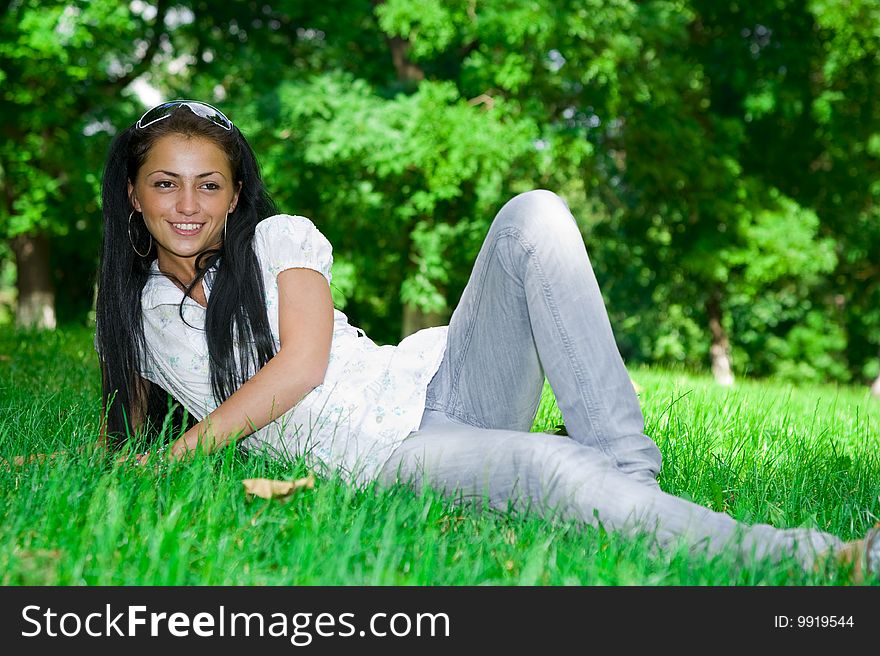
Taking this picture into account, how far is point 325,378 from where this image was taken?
108 inches

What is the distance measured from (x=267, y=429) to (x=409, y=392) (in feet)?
1.46

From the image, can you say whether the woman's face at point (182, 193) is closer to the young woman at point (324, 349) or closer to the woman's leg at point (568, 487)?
the young woman at point (324, 349)

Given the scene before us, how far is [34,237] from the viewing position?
15148 mm

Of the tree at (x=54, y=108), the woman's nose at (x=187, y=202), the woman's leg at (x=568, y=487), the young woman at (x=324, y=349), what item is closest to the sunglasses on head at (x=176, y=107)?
the young woman at (x=324, y=349)

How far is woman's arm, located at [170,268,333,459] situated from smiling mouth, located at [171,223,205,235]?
32 centimetres

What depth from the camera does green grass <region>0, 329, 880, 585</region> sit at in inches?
71.4

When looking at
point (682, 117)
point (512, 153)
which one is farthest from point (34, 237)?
point (682, 117)

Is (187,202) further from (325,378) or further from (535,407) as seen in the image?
(535,407)

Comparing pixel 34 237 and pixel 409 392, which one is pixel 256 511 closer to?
pixel 409 392

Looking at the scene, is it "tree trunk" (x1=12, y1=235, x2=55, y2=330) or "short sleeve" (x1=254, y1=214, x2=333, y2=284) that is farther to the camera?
"tree trunk" (x1=12, y1=235, x2=55, y2=330)

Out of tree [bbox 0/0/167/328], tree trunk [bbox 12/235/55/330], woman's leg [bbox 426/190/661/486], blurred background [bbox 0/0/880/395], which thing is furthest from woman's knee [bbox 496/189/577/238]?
tree trunk [bbox 12/235/55/330]

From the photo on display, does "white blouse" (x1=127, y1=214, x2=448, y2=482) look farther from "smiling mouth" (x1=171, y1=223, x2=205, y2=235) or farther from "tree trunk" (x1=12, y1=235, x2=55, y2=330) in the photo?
"tree trunk" (x1=12, y1=235, x2=55, y2=330)

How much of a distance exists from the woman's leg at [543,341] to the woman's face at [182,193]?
0.85m

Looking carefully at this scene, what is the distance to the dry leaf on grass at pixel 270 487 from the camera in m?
2.21
